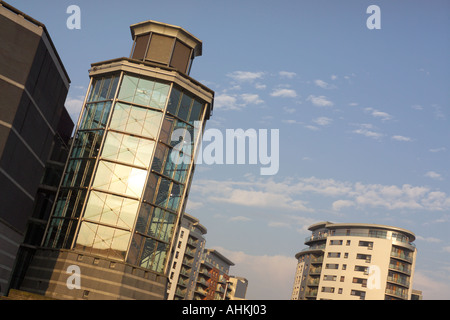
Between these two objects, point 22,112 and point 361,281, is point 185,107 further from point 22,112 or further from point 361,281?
point 361,281

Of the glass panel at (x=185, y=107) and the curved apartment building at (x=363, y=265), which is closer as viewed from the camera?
the glass panel at (x=185, y=107)

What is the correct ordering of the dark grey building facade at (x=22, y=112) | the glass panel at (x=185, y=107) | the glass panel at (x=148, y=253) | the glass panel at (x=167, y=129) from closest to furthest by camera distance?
the dark grey building facade at (x=22, y=112), the glass panel at (x=148, y=253), the glass panel at (x=167, y=129), the glass panel at (x=185, y=107)

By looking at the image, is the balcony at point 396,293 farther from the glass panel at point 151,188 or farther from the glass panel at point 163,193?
the glass panel at point 151,188

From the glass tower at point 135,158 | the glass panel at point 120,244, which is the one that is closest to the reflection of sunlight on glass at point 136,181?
the glass tower at point 135,158

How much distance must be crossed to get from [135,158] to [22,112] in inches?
636

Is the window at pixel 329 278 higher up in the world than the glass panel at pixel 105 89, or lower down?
lower down

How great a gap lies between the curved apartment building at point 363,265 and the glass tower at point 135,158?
248 feet

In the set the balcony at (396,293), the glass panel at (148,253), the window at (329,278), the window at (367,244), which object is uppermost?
the window at (367,244)

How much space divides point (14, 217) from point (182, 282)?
97652mm

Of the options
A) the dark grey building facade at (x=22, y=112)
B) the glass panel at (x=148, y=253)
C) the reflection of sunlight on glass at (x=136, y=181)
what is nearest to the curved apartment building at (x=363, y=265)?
the glass panel at (x=148, y=253)

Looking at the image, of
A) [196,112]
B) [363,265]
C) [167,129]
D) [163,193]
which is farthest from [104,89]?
[363,265]

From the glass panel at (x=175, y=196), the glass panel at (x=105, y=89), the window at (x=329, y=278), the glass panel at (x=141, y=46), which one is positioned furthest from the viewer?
the window at (x=329, y=278)

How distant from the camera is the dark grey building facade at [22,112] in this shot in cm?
3700
